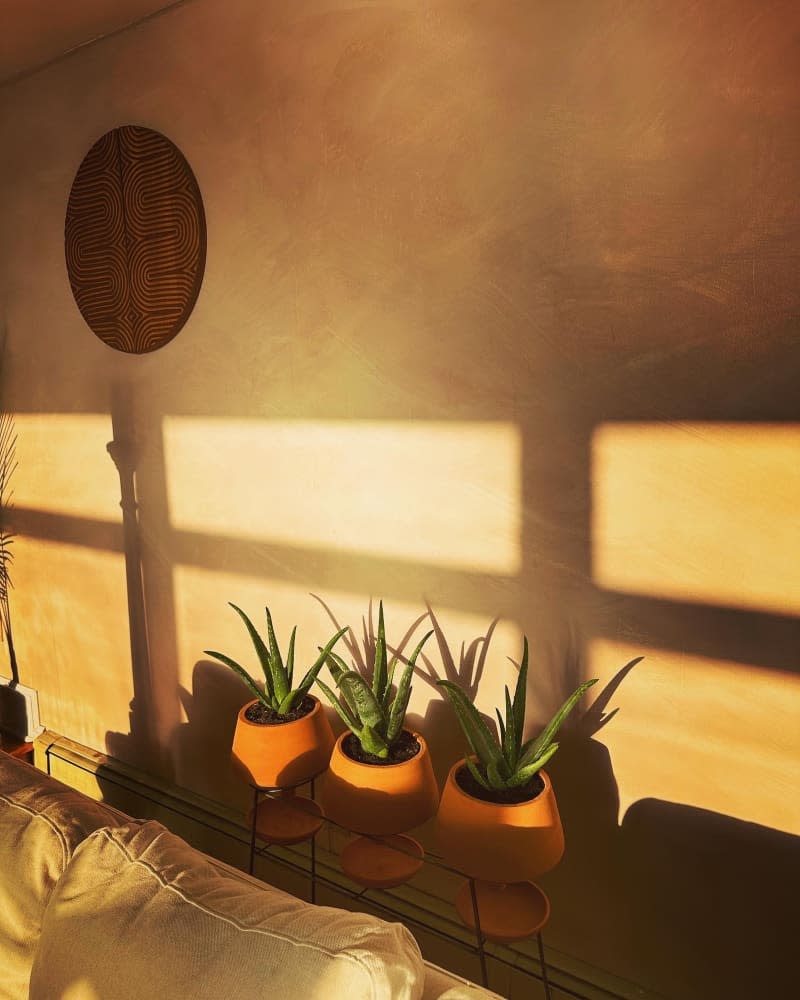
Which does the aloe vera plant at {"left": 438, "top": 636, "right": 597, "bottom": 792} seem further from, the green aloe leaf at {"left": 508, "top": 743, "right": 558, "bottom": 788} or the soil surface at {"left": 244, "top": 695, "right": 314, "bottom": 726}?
the soil surface at {"left": 244, "top": 695, "right": 314, "bottom": 726}

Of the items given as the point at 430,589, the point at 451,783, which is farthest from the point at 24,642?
the point at 451,783

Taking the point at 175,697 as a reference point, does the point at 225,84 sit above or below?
above

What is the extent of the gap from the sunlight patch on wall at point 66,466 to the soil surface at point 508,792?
142cm

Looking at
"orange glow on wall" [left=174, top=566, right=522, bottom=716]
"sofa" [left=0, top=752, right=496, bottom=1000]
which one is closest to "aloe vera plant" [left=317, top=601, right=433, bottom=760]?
"orange glow on wall" [left=174, top=566, right=522, bottom=716]

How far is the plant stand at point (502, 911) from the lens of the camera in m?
1.28

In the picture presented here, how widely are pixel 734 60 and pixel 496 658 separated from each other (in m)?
1.20

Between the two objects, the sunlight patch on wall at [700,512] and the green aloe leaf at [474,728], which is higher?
the sunlight patch on wall at [700,512]

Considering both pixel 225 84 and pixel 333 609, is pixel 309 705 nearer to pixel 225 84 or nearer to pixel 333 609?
pixel 333 609

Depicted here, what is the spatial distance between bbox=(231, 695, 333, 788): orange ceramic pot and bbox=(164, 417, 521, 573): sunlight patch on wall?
45 centimetres

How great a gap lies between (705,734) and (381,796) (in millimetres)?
621

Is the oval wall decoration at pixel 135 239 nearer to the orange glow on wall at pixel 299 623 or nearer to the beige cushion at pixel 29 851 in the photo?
the orange glow on wall at pixel 299 623

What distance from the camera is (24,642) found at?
8.73ft

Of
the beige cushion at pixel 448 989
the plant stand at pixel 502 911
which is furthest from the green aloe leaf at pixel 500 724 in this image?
the beige cushion at pixel 448 989

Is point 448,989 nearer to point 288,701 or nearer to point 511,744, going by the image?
point 511,744
